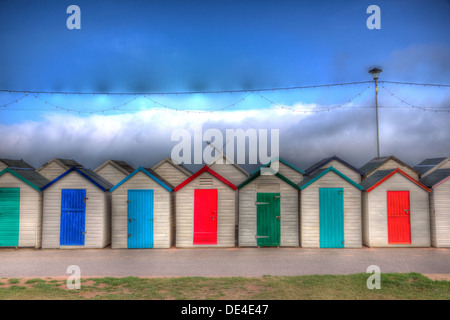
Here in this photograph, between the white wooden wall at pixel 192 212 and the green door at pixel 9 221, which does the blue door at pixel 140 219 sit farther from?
the green door at pixel 9 221

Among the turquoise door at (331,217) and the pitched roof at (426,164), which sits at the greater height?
the pitched roof at (426,164)

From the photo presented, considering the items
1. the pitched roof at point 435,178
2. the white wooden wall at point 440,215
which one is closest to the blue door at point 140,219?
the white wooden wall at point 440,215

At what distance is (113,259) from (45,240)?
4.43m

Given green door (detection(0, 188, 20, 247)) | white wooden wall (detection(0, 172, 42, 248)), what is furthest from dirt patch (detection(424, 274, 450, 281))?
green door (detection(0, 188, 20, 247))

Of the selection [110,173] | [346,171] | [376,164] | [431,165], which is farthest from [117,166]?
[431,165]

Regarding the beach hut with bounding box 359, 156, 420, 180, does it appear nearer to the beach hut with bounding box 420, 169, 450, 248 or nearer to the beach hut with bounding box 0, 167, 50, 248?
the beach hut with bounding box 420, 169, 450, 248

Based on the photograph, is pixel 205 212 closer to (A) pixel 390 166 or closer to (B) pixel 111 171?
(B) pixel 111 171

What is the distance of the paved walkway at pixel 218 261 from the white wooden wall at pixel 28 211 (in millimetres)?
540

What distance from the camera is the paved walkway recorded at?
10.9 metres

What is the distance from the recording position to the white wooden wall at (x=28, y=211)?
1498 centimetres

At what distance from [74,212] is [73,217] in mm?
A: 230

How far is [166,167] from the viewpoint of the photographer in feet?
81.0
